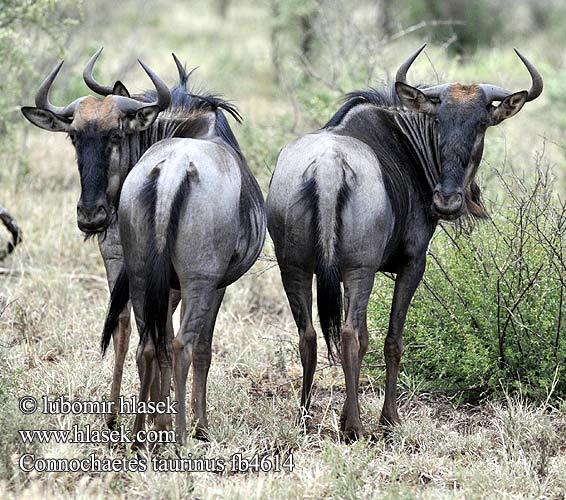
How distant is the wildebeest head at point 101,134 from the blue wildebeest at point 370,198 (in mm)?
804

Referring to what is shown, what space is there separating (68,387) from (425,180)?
2.42 m

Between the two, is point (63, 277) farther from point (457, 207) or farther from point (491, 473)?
point (491, 473)

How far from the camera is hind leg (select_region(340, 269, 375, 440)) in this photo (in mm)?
4922

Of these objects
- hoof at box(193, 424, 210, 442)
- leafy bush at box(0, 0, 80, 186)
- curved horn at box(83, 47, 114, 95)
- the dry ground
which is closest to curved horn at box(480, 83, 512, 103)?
the dry ground

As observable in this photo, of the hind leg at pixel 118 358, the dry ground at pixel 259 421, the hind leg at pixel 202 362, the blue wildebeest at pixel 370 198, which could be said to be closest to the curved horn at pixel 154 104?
the blue wildebeest at pixel 370 198

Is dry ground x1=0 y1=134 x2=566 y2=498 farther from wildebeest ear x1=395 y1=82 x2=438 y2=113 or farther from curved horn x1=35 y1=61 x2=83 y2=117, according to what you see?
wildebeest ear x1=395 y1=82 x2=438 y2=113

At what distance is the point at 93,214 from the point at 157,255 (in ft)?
1.63

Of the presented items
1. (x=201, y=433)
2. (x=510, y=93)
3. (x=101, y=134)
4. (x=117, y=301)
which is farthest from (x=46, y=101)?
(x=510, y=93)

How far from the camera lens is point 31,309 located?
7.09 metres

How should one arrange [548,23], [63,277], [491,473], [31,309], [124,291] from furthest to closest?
[548,23] → [63,277] → [31,309] → [124,291] → [491,473]

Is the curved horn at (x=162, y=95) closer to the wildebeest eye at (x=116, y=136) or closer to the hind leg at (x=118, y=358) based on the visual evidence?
the wildebeest eye at (x=116, y=136)

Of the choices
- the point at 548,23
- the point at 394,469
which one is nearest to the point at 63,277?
the point at 394,469

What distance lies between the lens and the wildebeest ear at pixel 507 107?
17.4 feet

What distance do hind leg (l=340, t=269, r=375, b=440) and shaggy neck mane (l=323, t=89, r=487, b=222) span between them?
24.7 inches
